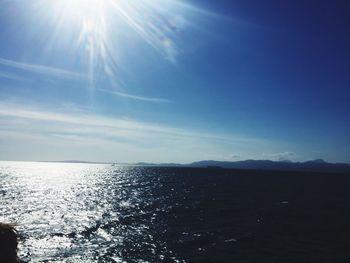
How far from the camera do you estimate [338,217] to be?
65.6 metres

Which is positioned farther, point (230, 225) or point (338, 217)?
point (338, 217)

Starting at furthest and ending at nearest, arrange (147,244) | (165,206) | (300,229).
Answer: (165,206) < (300,229) < (147,244)

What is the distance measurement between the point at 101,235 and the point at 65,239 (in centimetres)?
545

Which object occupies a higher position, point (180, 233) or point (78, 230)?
point (180, 233)

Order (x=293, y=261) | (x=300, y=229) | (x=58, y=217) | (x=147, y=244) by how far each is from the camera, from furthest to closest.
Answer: (x=58, y=217), (x=300, y=229), (x=147, y=244), (x=293, y=261)

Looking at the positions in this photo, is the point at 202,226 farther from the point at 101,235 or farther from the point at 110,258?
the point at 110,258

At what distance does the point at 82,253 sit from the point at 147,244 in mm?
9156

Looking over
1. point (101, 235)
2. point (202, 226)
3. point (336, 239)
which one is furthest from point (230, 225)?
point (101, 235)

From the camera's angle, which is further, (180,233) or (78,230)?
(78,230)

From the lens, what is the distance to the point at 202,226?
54.1 metres

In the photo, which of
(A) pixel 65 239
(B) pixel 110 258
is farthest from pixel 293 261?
(A) pixel 65 239

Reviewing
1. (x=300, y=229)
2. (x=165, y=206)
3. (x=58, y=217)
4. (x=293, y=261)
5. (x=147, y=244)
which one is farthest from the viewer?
(x=165, y=206)

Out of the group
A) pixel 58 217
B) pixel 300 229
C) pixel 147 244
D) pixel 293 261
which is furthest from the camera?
pixel 58 217

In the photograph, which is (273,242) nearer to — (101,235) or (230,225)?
(230,225)
